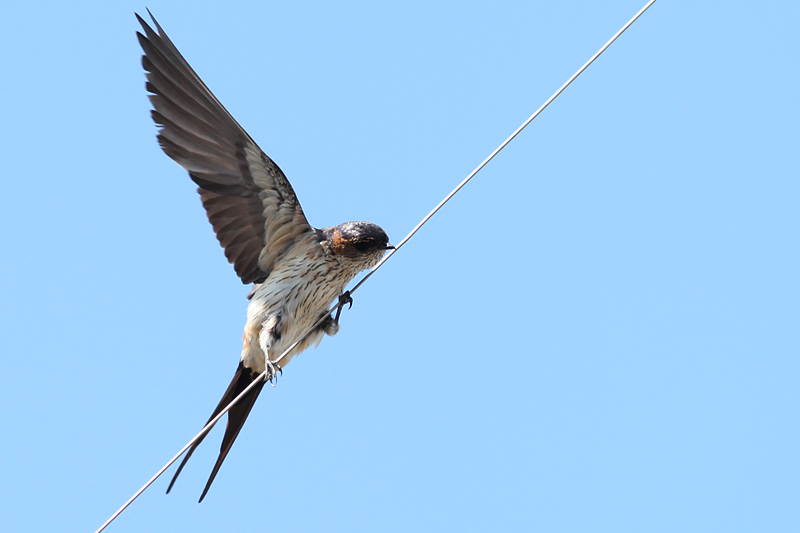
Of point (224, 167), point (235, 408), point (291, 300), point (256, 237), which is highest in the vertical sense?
point (224, 167)

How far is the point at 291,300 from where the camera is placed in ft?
21.2

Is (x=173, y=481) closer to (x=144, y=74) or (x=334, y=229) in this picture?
(x=334, y=229)

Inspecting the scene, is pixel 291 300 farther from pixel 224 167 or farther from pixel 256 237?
pixel 224 167

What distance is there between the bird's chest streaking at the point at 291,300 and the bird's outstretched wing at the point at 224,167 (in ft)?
0.67

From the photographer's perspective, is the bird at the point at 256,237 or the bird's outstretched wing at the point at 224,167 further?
the bird at the point at 256,237

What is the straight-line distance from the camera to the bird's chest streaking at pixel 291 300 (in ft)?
21.2

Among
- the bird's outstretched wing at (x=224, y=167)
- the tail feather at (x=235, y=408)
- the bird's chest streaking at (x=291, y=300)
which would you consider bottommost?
the tail feather at (x=235, y=408)

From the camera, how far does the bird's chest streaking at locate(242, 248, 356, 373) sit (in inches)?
254

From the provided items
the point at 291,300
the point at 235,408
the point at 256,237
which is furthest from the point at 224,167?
the point at 235,408

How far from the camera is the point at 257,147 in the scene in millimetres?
6293

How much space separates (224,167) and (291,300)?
106 centimetres

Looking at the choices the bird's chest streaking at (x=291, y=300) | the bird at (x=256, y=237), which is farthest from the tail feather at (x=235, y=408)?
the bird's chest streaking at (x=291, y=300)

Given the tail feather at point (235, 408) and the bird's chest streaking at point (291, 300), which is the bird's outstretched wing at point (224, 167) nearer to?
the bird's chest streaking at point (291, 300)

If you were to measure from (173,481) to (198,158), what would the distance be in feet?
7.32
